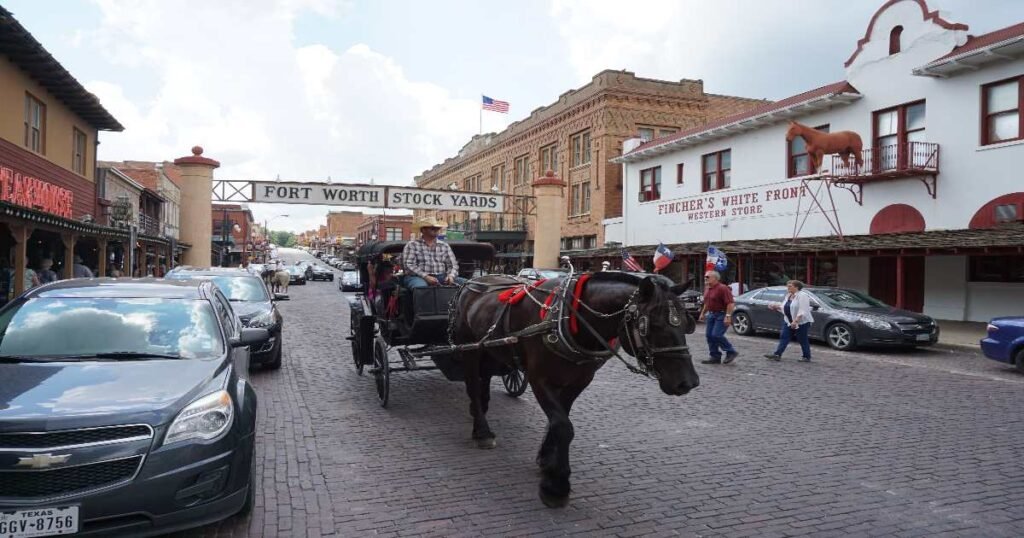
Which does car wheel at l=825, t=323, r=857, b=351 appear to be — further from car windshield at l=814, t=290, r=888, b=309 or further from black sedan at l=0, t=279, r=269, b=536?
black sedan at l=0, t=279, r=269, b=536

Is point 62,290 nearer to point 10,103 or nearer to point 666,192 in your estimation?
point 10,103

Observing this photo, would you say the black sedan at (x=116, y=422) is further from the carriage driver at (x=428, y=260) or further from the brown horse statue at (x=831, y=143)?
the brown horse statue at (x=831, y=143)

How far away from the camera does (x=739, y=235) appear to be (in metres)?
25.6

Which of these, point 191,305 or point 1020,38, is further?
point 1020,38

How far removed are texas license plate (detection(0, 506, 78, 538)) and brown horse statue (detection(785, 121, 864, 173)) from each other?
69.2 feet

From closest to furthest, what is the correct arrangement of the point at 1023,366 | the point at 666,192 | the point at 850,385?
the point at 850,385 < the point at 1023,366 < the point at 666,192

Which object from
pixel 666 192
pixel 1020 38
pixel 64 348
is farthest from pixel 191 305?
pixel 666 192

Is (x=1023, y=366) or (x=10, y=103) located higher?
(x=10, y=103)

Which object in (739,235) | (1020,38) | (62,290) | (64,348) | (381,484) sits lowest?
(381,484)

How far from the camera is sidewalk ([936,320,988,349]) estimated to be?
50.8 ft

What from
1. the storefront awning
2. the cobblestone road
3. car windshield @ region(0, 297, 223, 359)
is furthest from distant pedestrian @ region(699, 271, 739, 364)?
car windshield @ region(0, 297, 223, 359)

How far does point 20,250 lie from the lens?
12.4m

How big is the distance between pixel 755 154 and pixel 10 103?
23.5 metres

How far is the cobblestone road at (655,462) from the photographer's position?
14.7 feet
